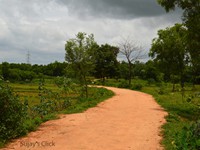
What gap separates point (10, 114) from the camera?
1053 cm

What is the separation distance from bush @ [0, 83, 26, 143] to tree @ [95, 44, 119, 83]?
50.4 metres

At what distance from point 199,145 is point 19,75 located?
78.8 m

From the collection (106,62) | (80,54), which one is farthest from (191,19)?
(106,62)

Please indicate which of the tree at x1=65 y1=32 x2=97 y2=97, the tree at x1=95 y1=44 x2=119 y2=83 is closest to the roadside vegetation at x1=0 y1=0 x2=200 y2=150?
the tree at x1=65 y1=32 x2=97 y2=97

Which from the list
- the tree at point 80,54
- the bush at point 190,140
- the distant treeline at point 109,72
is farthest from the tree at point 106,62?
the bush at point 190,140

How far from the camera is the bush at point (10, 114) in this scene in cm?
1021

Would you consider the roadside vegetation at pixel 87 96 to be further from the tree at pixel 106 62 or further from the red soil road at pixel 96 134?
the tree at pixel 106 62

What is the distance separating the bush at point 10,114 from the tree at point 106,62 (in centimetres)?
5038

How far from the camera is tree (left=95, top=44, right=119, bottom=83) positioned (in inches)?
2431

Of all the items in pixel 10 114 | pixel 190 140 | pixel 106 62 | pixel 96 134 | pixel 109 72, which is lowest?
pixel 96 134

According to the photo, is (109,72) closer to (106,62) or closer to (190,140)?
(106,62)

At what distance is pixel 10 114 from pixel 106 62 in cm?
5259

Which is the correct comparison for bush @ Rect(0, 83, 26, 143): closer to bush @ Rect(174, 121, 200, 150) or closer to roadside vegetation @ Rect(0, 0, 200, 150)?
roadside vegetation @ Rect(0, 0, 200, 150)

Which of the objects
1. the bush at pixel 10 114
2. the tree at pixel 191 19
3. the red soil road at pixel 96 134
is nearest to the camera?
the red soil road at pixel 96 134
